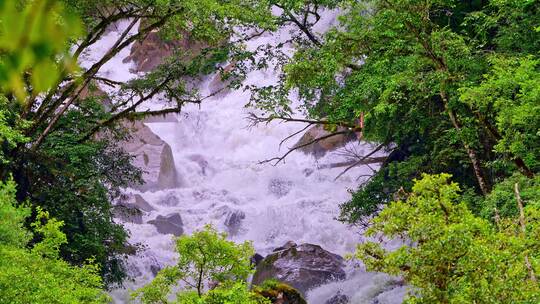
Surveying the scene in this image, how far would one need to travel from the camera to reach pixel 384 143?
50.1 feet

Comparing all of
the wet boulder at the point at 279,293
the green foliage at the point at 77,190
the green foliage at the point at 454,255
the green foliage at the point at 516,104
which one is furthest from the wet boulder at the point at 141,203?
the green foliage at the point at 454,255

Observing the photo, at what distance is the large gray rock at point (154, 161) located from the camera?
2534 centimetres

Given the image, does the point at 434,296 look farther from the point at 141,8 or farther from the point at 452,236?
the point at 141,8

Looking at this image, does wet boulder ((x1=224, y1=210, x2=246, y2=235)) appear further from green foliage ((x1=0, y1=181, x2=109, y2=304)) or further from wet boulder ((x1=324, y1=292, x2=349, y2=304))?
green foliage ((x1=0, y1=181, x2=109, y2=304))

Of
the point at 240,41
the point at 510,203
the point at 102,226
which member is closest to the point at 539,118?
the point at 510,203

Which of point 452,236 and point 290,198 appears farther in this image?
point 290,198

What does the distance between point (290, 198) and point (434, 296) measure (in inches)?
710

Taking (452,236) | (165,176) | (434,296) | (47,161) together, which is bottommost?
(434,296)

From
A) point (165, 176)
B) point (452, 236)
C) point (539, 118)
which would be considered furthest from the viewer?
point (165, 176)

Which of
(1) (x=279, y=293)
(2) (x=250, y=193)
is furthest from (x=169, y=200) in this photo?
(1) (x=279, y=293)

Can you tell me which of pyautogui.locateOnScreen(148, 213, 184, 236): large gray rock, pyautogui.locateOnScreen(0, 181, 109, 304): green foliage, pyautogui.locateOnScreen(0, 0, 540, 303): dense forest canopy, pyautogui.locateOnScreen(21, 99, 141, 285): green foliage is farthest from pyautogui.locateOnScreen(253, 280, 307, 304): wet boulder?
pyautogui.locateOnScreen(148, 213, 184, 236): large gray rock

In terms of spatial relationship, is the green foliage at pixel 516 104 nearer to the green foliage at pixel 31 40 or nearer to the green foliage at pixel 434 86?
the green foliage at pixel 434 86

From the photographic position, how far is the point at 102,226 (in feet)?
45.5

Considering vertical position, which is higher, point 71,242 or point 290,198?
point 290,198
